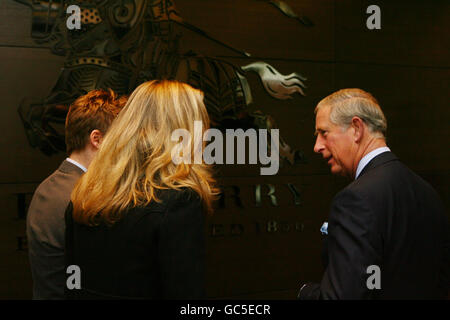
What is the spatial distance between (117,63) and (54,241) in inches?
71.1

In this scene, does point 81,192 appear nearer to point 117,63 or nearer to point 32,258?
point 32,258

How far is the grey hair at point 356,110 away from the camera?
1808 mm

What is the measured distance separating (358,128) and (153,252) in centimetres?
89

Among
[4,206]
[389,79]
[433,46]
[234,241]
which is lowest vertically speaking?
[234,241]

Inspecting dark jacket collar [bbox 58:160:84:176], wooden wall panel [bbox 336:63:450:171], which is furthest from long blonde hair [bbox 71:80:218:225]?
wooden wall panel [bbox 336:63:450:171]

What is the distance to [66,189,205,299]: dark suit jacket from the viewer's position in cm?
137

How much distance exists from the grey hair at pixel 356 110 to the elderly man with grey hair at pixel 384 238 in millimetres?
25

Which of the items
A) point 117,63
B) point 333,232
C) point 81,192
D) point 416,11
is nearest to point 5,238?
point 117,63

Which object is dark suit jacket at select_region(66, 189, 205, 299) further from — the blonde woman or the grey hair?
the grey hair

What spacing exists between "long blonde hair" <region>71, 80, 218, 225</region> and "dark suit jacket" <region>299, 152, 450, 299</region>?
17.3 inches

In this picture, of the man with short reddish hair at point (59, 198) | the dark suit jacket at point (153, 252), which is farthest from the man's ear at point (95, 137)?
the dark suit jacket at point (153, 252)

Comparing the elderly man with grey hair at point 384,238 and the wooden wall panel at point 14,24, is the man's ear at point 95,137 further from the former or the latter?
the wooden wall panel at point 14,24

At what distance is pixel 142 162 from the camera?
1455 millimetres

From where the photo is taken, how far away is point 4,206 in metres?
3.10
